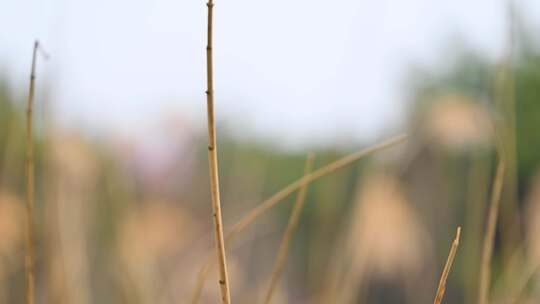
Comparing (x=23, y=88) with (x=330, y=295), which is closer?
(x=330, y=295)

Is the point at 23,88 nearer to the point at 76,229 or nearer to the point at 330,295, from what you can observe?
the point at 76,229

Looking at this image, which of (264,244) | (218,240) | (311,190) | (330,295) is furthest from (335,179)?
(311,190)

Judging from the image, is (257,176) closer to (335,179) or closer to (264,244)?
(335,179)

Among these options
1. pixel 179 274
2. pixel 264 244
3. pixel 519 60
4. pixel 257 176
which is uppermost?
pixel 519 60

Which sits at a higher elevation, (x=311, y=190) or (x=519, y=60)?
(x=519, y=60)

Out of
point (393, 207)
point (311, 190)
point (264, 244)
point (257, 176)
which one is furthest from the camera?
point (311, 190)

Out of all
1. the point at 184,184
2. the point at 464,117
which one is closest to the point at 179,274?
the point at 464,117

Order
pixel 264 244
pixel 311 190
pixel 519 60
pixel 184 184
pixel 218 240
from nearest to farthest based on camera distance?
pixel 218 240 → pixel 184 184 → pixel 264 244 → pixel 519 60 → pixel 311 190

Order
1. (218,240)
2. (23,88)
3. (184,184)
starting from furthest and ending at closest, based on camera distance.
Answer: (184,184)
(23,88)
(218,240)

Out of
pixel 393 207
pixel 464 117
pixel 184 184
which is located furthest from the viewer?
pixel 184 184
